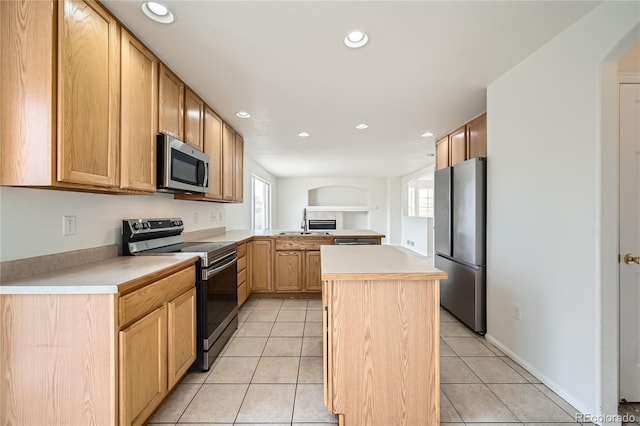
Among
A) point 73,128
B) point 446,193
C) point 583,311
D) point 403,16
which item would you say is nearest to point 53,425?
point 73,128

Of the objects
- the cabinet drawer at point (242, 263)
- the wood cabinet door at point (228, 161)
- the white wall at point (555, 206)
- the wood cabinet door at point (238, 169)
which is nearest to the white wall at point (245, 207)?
the wood cabinet door at point (238, 169)

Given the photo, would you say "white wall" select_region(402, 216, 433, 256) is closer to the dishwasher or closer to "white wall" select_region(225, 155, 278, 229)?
the dishwasher

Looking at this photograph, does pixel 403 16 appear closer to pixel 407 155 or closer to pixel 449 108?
pixel 449 108

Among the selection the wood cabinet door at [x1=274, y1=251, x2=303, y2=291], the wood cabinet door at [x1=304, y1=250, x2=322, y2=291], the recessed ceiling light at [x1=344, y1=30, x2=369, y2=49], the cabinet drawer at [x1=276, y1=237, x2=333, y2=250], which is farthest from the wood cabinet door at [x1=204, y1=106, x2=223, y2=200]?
the recessed ceiling light at [x1=344, y1=30, x2=369, y2=49]

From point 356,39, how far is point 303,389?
2330 millimetres

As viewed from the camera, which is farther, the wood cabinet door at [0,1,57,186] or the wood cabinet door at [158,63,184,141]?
the wood cabinet door at [158,63,184,141]

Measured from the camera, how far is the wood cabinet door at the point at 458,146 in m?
3.28

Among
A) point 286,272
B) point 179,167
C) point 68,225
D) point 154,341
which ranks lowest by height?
point 286,272

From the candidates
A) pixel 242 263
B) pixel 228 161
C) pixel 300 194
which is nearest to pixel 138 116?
pixel 228 161

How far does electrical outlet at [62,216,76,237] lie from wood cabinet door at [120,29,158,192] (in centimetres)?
34

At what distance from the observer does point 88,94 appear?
55.4 inches

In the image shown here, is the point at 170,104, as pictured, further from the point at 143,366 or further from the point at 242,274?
the point at 242,274

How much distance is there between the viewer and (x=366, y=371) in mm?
1448

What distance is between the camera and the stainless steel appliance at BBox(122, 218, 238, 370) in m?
2.04
